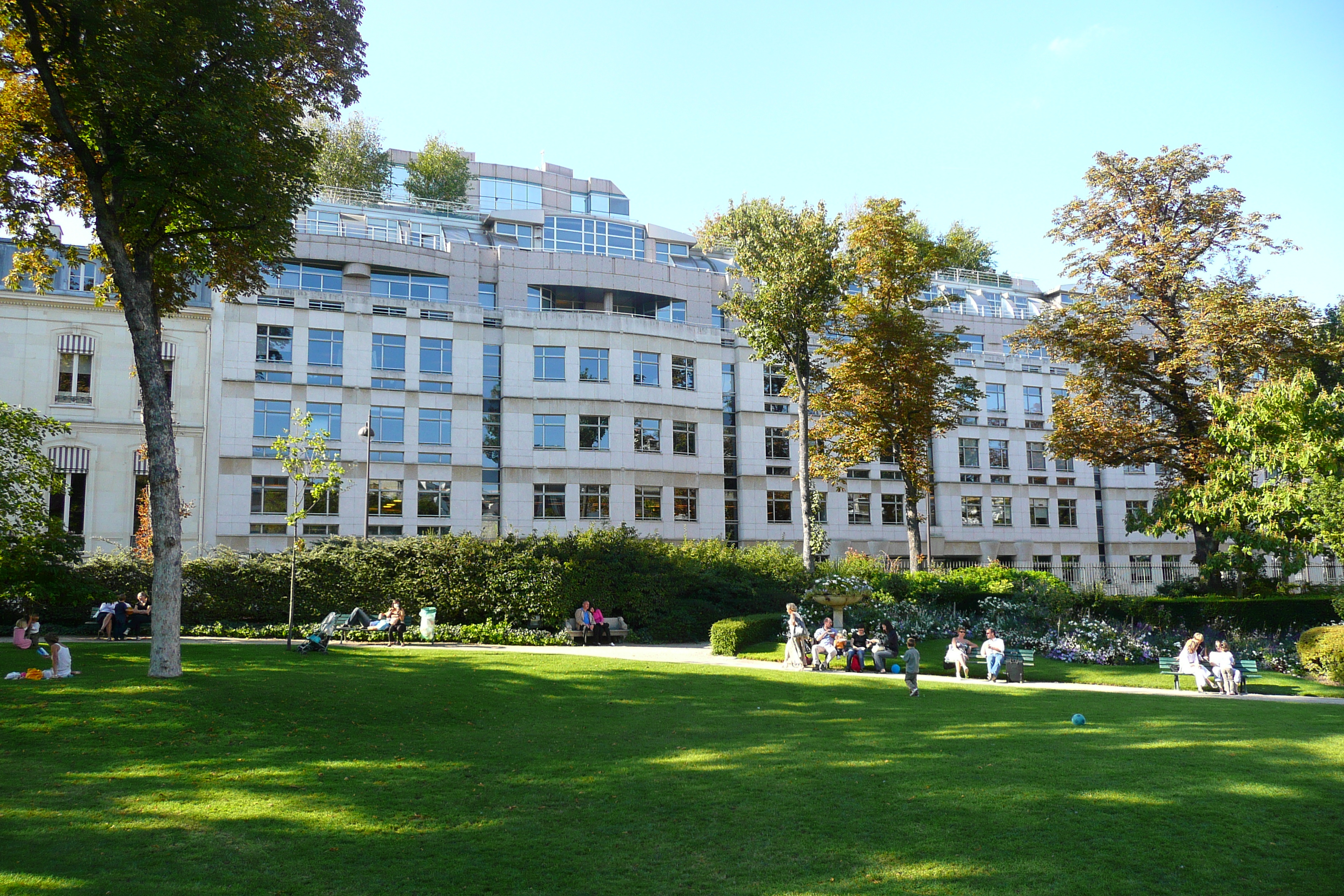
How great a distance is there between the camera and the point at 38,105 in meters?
17.0

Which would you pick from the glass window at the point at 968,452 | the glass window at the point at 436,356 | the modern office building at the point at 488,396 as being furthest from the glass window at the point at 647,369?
the glass window at the point at 968,452

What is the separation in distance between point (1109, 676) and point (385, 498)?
3430cm

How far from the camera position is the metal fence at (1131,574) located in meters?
37.3

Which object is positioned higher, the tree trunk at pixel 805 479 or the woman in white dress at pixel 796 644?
the tree trunk at pixel 805 479

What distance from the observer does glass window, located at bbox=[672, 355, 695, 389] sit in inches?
1976

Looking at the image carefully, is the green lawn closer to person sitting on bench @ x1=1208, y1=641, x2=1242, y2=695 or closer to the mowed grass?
person sitting on bench @ x1=1208, y1=641, x2=1242, y2=695

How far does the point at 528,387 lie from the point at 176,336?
16.8 metres

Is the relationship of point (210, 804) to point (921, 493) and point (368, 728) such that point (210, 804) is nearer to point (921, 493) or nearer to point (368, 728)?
point (368, 728)

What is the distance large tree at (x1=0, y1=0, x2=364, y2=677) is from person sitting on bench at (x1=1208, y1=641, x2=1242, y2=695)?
20.8m

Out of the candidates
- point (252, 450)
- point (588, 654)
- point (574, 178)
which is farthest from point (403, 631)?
point (574, 178)

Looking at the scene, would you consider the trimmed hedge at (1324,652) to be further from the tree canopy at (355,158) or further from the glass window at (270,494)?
the tree canopy at (355,158)

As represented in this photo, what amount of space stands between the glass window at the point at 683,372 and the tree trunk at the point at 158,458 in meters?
34.8

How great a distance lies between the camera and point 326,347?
45969mm

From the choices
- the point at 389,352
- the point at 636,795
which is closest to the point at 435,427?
the point at 389,352
